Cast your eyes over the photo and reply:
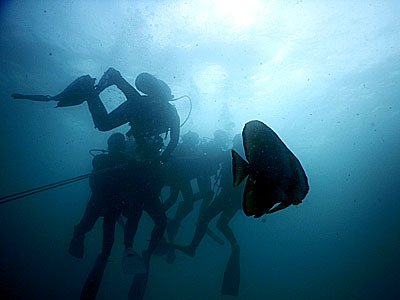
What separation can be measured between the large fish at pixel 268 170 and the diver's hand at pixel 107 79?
158 inches

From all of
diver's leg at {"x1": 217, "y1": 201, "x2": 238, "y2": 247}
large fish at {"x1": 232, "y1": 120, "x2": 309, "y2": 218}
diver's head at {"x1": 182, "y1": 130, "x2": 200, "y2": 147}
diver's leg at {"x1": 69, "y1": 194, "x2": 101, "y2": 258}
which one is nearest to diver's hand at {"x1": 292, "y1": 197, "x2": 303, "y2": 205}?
large fish at {"x1": 232, "y1": 120, "x2": 309, "y2": 218}

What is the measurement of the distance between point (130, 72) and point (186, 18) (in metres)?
7.72

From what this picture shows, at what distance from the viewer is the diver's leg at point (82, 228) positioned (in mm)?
5977

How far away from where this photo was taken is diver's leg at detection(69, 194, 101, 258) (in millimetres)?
5977

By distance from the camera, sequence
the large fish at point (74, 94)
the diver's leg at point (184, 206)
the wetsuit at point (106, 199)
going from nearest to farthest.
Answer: the large fish at point (74, 94) < the wetsuit at point (106, 199) < the diver's leg at point (184, 206)

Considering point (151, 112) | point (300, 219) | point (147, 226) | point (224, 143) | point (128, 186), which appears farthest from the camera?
point (300, 219)

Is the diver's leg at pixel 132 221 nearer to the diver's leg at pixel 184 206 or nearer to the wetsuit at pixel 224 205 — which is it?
the wetsuit at pixel 224 205

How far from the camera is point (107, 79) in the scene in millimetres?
4668

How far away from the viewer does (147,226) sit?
2780 cm

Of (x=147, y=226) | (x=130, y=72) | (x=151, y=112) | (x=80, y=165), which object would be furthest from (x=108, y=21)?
(x=80, y=165)

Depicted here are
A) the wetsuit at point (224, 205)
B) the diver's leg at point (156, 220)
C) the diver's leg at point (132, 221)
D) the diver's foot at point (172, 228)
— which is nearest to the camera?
the diver's leg at point (132, 221)

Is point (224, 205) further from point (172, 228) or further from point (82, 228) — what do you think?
point (82, 228)

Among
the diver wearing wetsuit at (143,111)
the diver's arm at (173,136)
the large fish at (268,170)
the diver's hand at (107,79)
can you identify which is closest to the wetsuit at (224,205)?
the diver's arm at (173,136)

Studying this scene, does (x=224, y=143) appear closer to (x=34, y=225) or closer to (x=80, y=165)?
(x=34, y=225)
